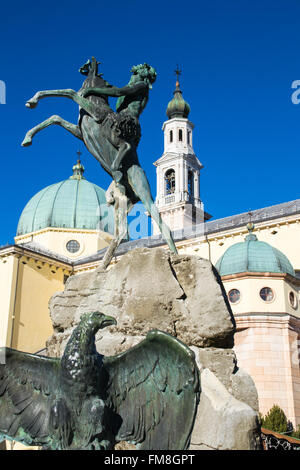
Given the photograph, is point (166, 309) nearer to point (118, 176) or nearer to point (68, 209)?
point (118, 176)

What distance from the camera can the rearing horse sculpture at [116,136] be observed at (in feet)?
26.8

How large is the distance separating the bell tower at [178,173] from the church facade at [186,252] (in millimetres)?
109

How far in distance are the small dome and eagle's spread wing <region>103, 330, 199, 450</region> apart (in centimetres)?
5790

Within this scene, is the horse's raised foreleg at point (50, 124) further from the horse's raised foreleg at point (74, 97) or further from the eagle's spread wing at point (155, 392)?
the eagle's spread wing at point (155, 392)

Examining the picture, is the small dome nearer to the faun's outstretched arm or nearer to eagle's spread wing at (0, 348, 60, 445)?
the faun's outstretched arm

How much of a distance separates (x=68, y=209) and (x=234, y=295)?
2267 centimetres

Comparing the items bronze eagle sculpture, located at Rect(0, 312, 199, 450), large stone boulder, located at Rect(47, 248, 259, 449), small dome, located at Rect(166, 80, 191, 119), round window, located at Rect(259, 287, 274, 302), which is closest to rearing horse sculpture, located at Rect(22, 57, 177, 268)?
large stone boulder, located at Rect(47, 248, 259, 449)

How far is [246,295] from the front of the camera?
27.4 meters

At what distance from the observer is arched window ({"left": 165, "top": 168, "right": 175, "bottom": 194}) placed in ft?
194

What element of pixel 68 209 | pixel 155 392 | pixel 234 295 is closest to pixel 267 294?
pixel 234 295

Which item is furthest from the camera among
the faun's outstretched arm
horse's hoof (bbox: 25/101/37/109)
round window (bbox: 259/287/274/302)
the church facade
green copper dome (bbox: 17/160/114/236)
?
green copper dome (bbox: 17/160/114/236)

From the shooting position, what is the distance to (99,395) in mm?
5289

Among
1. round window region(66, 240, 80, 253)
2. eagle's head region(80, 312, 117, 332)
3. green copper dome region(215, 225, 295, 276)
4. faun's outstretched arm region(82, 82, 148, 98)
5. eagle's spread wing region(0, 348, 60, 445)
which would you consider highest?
round window region(66, 240, 80, 253)
